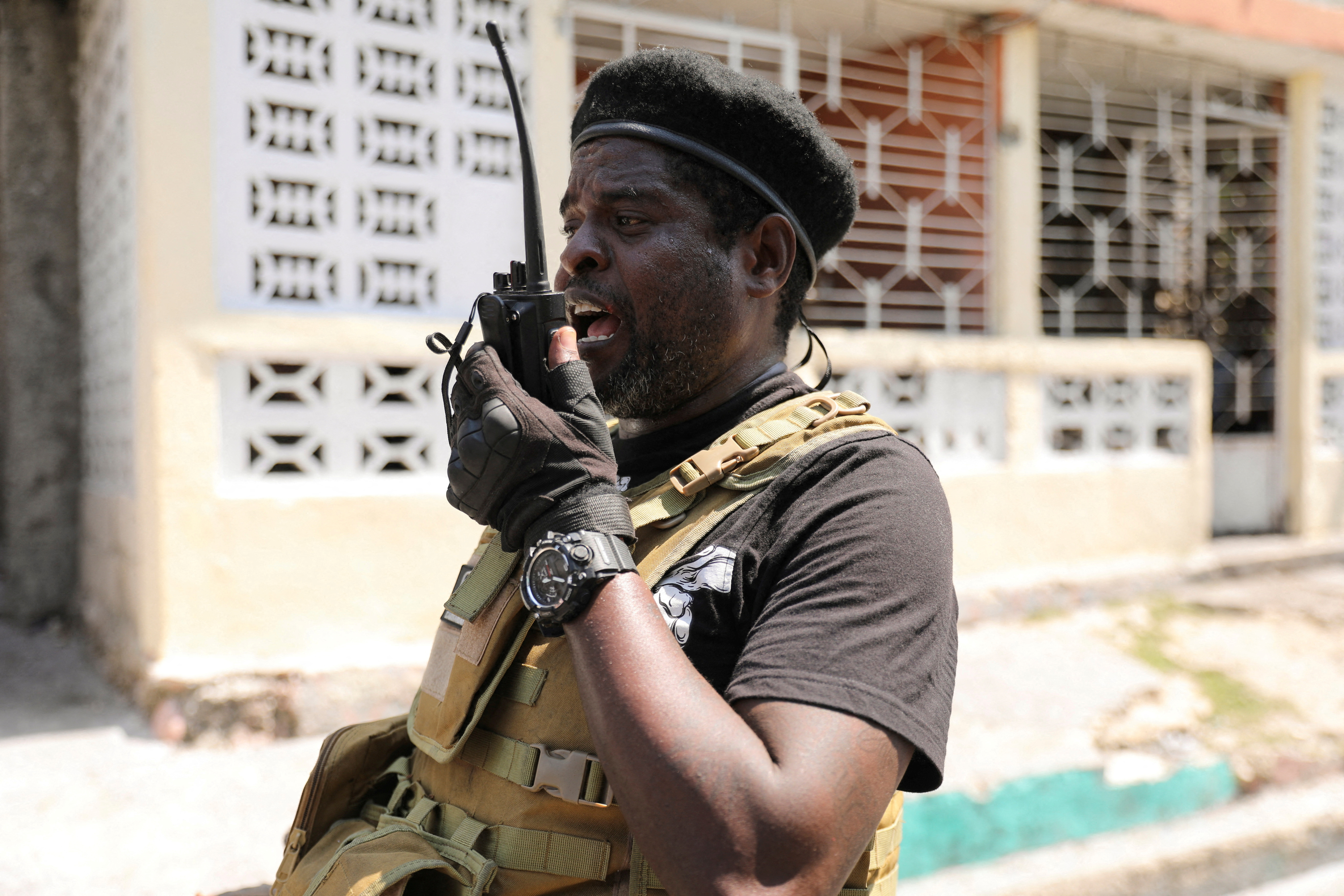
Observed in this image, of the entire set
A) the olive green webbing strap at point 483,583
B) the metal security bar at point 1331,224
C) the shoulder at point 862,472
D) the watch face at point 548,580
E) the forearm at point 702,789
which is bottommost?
the forearm at point 702,789

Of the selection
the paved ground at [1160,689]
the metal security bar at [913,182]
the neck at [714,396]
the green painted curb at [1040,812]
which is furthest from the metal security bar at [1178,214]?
the neck at [714,396]

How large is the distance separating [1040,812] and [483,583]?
2.85m

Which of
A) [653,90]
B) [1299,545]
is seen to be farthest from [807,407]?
[1299,545]

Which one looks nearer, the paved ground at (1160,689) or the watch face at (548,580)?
the watch face at (548,580)

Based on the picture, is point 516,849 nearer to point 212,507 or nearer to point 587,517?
point 587,517

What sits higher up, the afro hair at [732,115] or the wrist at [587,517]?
the afro hair at [732,115]

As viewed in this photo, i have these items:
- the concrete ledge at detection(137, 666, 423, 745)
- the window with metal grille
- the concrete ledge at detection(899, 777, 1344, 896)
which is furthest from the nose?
the window with metal grille

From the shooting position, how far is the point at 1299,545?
650cm

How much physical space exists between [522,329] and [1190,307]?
23.5 ft

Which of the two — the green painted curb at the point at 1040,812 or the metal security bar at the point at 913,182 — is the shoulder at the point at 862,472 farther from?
the metal security bar at the point at 913,182

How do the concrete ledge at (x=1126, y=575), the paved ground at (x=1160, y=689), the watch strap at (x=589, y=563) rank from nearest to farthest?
the watch strap at (x=589, y=563) < the paved ground at (x=1160, y=689) < the concrete ledge at (x=1126, y=575)

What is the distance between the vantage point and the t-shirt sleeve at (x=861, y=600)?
40.6 inches

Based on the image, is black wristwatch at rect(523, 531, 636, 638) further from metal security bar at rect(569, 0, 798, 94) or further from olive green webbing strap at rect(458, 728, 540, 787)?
metal security bar at rect(569, 0, 798, 94)

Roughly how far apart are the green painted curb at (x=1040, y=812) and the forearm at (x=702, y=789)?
236 cm
